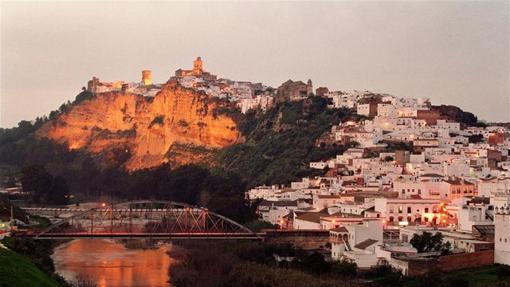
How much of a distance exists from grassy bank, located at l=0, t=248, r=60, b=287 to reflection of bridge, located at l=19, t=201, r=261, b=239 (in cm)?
1124

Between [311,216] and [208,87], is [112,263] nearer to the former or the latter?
[311,216]

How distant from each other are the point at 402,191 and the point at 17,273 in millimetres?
27499

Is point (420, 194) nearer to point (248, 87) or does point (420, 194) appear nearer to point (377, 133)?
point (377, 133)

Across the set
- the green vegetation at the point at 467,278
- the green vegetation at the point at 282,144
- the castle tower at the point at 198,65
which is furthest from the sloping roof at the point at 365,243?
the castle tower at the point at 198,65

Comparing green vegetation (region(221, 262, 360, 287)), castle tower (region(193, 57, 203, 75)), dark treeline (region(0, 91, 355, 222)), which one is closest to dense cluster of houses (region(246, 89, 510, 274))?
dark treeline (region(0, 91, 355, 222))

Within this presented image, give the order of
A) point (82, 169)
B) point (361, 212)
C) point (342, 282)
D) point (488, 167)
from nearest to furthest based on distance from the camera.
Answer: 1. point (342, 282)
2. point (361, 212)
3. point (488, 167)
4. point (82, 169)

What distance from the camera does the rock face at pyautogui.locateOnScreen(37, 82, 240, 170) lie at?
91.1 meters

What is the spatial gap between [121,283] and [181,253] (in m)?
9.72

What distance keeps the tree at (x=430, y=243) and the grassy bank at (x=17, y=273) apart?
12896 mm

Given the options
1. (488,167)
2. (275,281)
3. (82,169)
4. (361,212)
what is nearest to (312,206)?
(361,212)

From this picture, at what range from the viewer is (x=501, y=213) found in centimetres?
3303

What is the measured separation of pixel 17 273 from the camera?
25062 millimetres

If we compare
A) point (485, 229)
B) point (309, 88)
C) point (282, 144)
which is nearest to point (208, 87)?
point (309, 88)

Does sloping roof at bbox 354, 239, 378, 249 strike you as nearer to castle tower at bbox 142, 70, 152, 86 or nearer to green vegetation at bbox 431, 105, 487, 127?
green vegetation at bbox 431, 105, 487, 127
